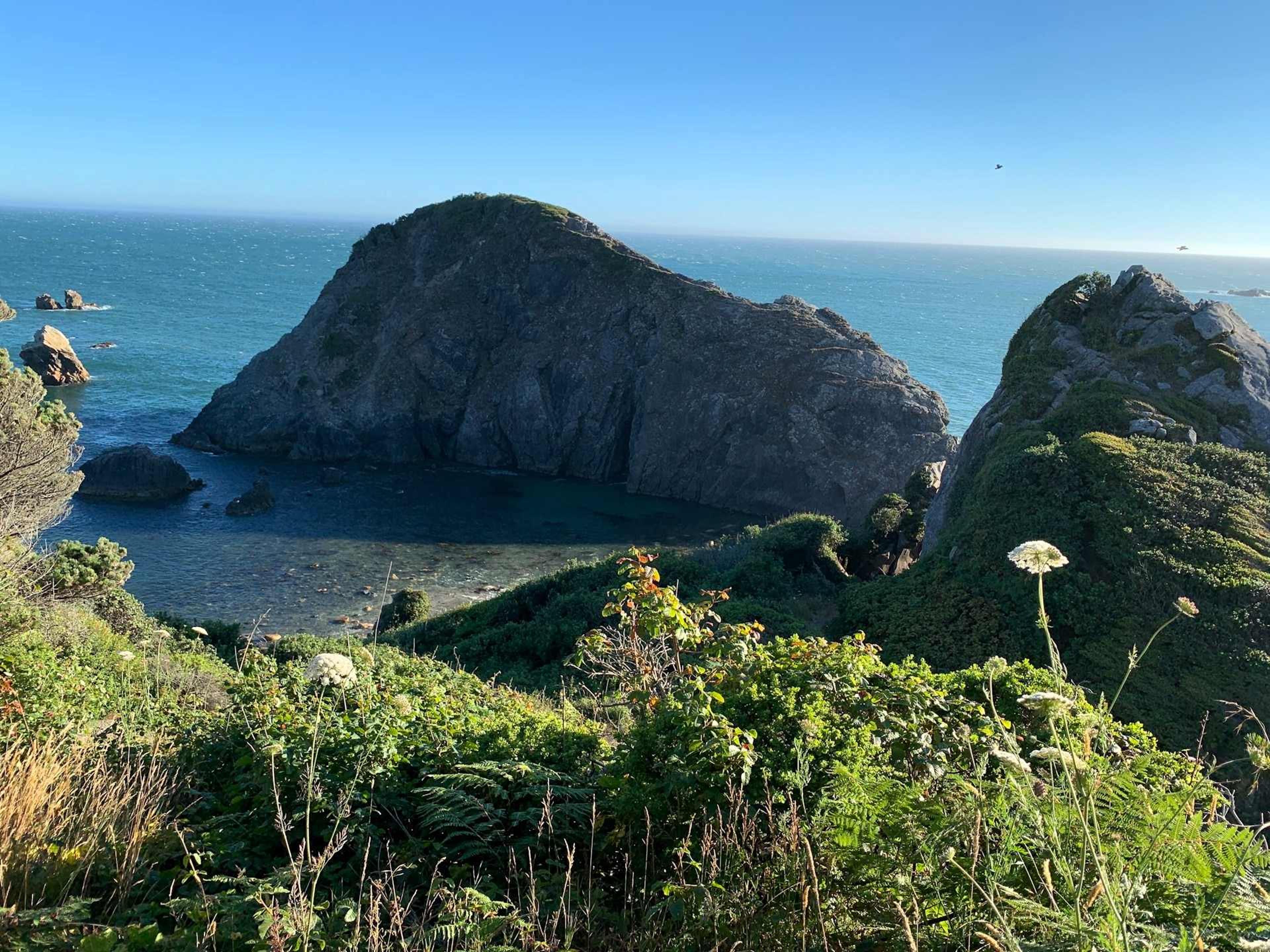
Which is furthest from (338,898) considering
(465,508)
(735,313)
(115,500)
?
(735,313)

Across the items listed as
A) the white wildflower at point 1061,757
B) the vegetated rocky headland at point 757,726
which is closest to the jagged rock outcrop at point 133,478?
the vegetated rocky headland at point 757,726

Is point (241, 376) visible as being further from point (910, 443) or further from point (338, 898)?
point (338, 898)

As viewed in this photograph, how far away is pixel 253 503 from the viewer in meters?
39.7

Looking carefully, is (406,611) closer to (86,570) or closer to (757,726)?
(86,570)

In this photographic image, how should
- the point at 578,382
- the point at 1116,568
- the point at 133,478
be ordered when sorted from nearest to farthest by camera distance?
the point at 1116,568
the point at 133,478
the point at 578,382

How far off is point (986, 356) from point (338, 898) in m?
115

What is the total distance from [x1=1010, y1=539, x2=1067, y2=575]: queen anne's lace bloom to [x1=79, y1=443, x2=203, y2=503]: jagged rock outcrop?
148ft

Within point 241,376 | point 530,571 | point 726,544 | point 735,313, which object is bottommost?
point 530,571

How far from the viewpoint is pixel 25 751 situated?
4738mm

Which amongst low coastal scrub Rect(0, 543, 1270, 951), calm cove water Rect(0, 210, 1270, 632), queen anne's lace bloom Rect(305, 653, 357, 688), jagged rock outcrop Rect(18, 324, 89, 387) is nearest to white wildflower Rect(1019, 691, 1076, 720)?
low coastal scrub Rect(0, 543, 1270, 951)

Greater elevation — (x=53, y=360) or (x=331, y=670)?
(x=331, y=670)

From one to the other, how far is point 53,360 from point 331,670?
7221 cm

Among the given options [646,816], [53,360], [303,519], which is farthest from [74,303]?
[646,816]

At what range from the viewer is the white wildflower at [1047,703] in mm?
2396
